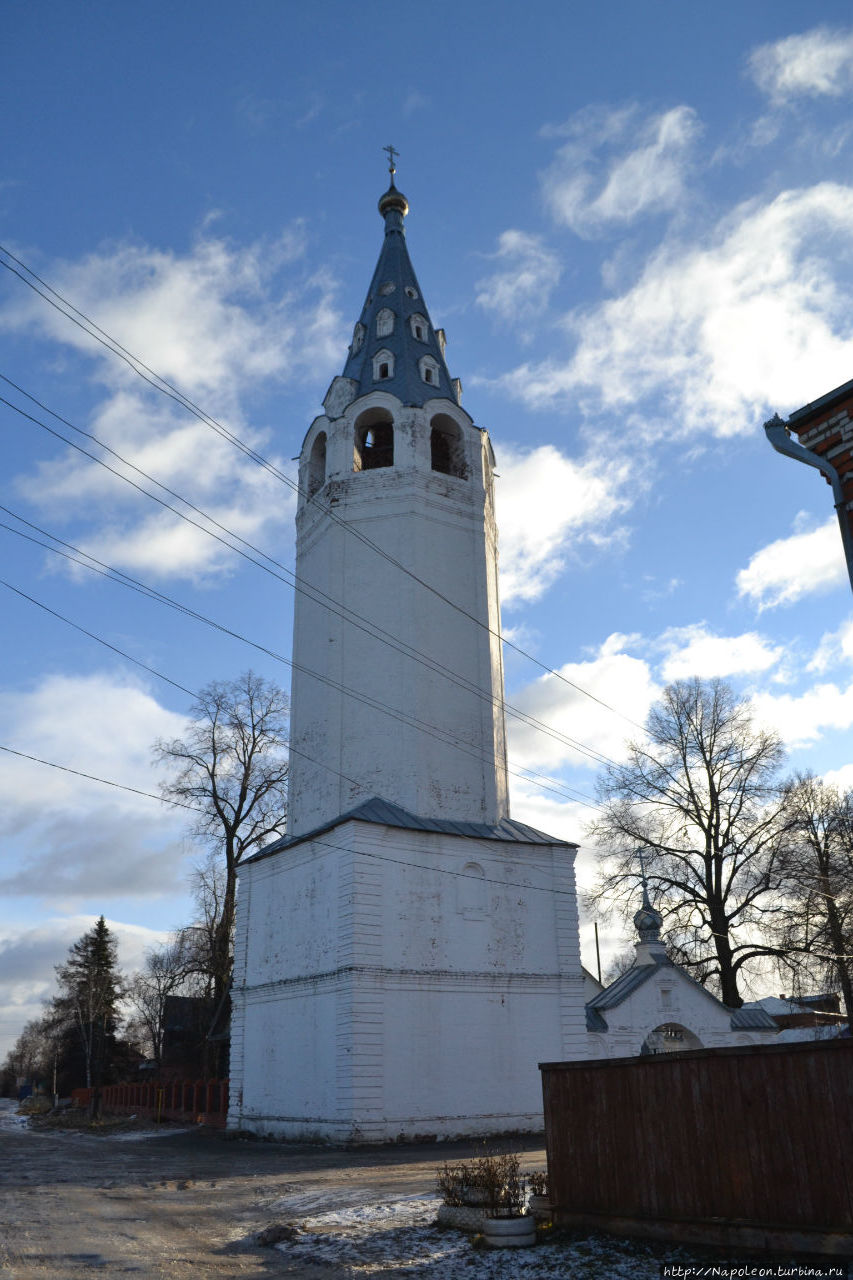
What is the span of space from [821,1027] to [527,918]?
16.4 meters

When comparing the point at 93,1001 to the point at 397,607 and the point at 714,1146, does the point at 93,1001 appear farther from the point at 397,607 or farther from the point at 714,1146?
Result: the point at 714,1146

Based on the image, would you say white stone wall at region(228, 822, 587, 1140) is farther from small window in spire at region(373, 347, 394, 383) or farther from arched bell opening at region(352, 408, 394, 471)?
small window in spire at region(373, 347, 394, 383)

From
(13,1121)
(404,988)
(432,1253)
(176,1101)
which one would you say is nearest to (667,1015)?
(404,988)

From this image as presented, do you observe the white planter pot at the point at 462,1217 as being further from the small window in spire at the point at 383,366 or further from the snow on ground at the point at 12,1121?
the snow on ground at the point at 12,1121

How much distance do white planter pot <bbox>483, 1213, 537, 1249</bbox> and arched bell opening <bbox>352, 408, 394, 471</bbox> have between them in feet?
74.8

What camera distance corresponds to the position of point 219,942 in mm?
34125

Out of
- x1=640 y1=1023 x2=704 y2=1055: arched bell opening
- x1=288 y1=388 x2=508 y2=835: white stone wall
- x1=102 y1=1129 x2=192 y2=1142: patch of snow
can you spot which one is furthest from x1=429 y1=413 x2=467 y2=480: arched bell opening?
x1=102 y1=1129 x2=192 y2=1142: patch of snow

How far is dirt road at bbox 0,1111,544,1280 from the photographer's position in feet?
26.8

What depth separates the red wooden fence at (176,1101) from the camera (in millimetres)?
30156

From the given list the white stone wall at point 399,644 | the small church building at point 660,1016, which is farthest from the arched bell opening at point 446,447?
the small church building at point 660,1016

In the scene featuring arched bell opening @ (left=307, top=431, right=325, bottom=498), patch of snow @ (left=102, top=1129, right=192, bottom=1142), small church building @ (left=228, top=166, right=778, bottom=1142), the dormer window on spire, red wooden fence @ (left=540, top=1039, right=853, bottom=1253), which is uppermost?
the dormer window on spire

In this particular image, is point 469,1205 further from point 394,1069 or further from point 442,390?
point 442,390

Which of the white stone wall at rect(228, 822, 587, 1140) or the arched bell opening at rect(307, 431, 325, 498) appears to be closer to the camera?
the white stone wall at rect(228, 822, 587, 1140)

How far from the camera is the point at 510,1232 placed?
842cm
